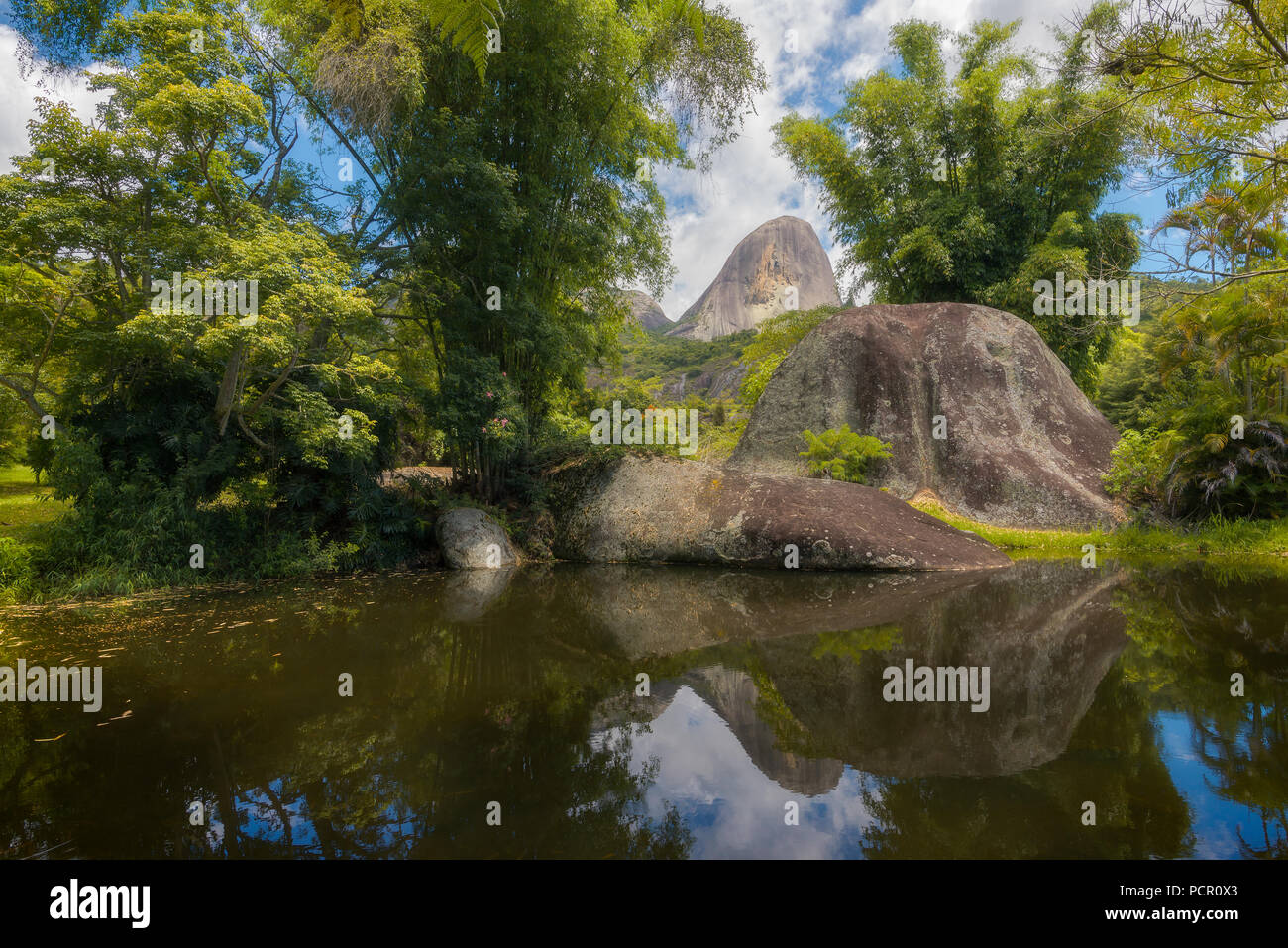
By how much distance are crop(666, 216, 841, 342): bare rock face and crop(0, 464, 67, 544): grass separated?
2233 inches

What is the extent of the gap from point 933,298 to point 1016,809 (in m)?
16.9

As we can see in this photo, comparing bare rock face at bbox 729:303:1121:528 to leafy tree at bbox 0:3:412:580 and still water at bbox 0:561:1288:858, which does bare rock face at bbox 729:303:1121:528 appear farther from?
leafy tree at bbox 0:3:412:580

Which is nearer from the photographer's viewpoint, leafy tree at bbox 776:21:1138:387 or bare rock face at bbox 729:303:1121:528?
bare rock face at bbox 729:303:1121:528

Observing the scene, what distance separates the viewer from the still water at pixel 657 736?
2.07 m

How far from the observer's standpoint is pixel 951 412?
469 inches

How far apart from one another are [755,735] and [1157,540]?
9.62 metres

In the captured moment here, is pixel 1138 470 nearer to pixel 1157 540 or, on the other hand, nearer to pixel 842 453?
pixel 1157 540

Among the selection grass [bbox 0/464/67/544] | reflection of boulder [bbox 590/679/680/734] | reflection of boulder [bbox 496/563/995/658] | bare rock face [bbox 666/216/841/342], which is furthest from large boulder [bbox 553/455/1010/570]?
bare rock face [bbox 666/216/841/342]

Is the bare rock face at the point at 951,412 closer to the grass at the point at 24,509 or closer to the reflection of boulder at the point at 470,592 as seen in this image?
the reflection of boulder at the point at 470,592

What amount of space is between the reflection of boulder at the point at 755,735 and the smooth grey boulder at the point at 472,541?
5737 millimetres

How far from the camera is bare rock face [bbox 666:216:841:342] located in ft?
216

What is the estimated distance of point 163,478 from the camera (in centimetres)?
Answer: 741
